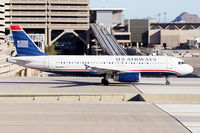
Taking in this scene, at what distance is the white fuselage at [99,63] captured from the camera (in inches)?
1919

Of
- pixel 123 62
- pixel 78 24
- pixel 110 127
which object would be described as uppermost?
pixel 78 24

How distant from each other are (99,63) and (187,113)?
22980 millimetres

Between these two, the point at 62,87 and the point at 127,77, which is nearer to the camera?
the point at 62,87

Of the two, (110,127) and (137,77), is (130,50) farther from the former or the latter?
(110,127)

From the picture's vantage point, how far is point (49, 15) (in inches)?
6250

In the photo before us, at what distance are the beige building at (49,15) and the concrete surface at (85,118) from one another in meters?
130

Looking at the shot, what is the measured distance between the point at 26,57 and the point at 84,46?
118 metres

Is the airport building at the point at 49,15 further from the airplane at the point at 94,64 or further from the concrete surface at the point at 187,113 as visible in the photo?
the concrete surface at the point at 187,113

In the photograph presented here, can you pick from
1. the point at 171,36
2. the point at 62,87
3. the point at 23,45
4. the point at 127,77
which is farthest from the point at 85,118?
the point at 171,36

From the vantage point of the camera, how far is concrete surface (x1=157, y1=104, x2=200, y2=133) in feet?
78.1

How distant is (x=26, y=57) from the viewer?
49312 millimetres

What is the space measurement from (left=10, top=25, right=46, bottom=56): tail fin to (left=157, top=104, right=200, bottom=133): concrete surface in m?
23.3

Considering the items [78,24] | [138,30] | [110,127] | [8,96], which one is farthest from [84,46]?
[110,127]

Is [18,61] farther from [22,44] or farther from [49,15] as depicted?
[49,15]
